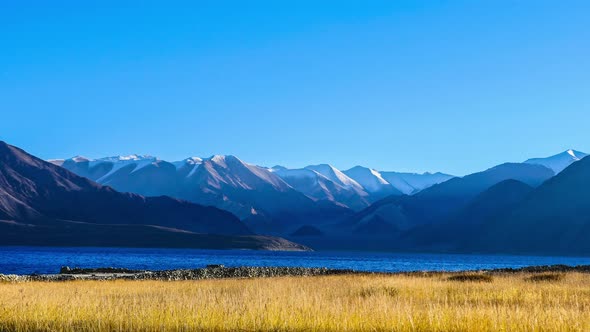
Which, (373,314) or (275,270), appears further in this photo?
(275,270)

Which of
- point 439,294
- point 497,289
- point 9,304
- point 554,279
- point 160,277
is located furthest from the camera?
point 160,277

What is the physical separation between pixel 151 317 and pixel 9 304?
8161 millimetres

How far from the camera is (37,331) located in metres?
21.9

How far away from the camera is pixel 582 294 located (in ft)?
118

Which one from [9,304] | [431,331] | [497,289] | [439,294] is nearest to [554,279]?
[497,289]

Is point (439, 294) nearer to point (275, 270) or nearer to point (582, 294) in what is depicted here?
point (582, 294)

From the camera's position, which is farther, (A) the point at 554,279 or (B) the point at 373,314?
(A) the point at 554,279

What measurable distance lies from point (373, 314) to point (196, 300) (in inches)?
327

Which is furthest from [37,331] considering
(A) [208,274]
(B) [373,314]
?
(A) [208,274]

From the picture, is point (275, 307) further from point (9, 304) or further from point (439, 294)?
point (439, 294)

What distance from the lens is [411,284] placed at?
42688mm

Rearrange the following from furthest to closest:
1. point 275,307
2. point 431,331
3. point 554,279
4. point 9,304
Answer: point 554,279
point 9,304
point 275,307
point 431,331

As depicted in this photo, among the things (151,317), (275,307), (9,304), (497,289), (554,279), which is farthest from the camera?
(554,279)

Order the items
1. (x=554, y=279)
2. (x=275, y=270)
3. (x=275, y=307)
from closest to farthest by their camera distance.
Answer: (x=275, y=307) → (x=554, y=279) → (x=275, y=270)
